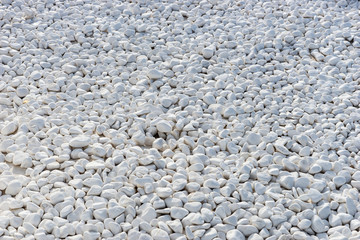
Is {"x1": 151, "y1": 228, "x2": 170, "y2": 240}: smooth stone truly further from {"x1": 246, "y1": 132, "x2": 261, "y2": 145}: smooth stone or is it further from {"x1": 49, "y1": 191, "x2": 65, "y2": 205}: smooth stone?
{"x1": 246, "y1": 132, "x2": 261, "y2": 145}: smooth stone

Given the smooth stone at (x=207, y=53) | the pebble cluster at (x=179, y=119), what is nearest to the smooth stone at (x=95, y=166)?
the pebble cluster at (x=179, y=119)

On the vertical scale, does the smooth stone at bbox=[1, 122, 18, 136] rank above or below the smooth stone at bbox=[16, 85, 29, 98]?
below

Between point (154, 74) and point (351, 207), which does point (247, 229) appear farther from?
point (154, 74)

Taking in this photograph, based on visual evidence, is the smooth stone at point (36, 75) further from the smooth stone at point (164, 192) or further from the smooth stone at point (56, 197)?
the smooth stone at point (164, 192)

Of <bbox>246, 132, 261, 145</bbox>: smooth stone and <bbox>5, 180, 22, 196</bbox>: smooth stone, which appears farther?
<bbox>246, 132, 261, 145</bbox>: smooth stone

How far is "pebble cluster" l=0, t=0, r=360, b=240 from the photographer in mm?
1577

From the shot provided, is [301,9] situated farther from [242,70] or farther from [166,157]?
[166,157]

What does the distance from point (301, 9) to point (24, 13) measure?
1635 millimetres

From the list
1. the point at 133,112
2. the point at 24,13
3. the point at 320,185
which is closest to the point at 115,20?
the point at 24,13

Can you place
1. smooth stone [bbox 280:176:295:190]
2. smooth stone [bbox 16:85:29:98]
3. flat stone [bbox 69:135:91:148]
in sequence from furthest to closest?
smooth stone [bbox 16:85:29:98] < flat stone [bbox 69:135:91:148] < smooth stone [bbox 280:176:295:190]

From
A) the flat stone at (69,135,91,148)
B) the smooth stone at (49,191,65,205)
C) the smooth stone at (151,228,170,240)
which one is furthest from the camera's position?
the flat stone at (69,135,91,148)

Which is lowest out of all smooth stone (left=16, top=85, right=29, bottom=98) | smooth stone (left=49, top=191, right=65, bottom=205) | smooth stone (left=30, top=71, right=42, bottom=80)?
smooth stone (left=49, top=191, right=65, bottom=205)

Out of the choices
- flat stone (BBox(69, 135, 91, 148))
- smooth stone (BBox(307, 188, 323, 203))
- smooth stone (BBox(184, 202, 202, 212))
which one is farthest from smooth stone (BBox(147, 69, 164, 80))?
smooth stone (BBox(307, 188, 323, 203))

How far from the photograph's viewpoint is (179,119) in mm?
1965
